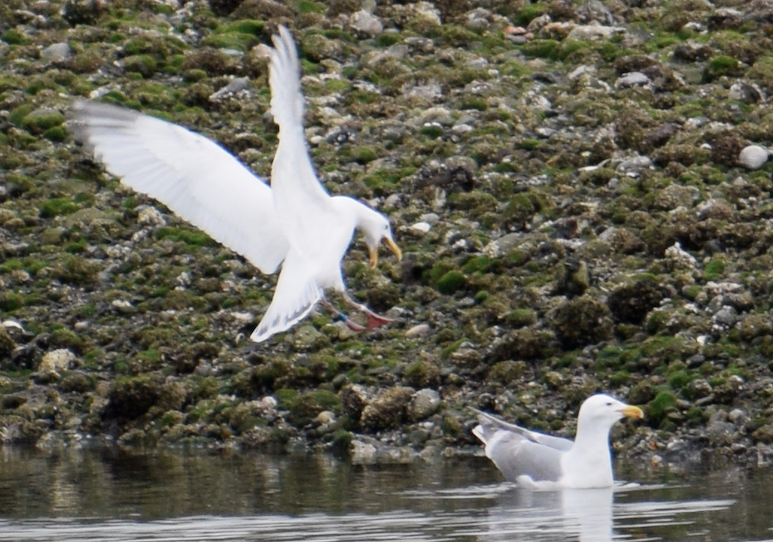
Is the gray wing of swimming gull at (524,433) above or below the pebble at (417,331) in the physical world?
below

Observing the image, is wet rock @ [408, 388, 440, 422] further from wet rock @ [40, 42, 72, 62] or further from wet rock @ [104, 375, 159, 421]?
wet rock @ [40, 42, 72, 62]

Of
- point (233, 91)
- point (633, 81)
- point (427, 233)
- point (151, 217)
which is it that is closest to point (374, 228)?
point (427, 233)

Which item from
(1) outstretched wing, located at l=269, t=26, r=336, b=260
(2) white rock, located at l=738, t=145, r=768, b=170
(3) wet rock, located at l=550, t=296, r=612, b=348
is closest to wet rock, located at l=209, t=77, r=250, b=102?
→ (2) white rock, located at l=738, t=145, r=768, b=170

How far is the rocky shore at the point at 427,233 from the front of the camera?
15055 mm

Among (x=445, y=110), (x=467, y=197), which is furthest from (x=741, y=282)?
(x=445, y=110)

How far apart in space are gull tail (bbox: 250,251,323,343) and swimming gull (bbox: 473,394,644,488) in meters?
1.94

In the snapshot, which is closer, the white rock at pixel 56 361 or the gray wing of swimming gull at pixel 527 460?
the gray wing of swimming gull at pixel 527 460

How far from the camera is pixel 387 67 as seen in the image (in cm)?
2394

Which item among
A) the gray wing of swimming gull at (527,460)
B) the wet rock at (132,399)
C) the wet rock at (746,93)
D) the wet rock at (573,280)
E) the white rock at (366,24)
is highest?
the white rock at (366,24)

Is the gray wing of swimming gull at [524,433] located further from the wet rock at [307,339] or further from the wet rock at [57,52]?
the wet rock at [57,52]

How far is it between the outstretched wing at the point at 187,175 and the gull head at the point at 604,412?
9.55 ft

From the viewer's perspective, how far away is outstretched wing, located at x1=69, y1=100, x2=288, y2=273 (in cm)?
1296

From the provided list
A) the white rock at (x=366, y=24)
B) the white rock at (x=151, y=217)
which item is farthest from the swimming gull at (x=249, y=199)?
the white rock at (x=366, y=24)

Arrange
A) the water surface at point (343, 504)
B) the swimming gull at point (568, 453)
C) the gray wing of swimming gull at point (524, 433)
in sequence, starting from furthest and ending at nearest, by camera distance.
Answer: the gray wing of swimming gull at point (524, 433)
the swimming gull at point (568, 453)
the water surface at point (343, 504)
